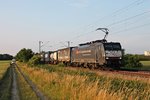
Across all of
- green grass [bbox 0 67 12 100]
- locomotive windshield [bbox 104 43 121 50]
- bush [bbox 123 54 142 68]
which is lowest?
green grass [bbox 0 67 12 100]

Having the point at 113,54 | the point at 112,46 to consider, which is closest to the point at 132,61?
the point at 112,46

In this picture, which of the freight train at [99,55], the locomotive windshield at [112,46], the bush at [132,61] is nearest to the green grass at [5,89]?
the freight train at [99,55]

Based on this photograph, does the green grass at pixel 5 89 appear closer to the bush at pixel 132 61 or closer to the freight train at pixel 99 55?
the freight train at pixel 99 55

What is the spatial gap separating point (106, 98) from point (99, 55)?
2786cm

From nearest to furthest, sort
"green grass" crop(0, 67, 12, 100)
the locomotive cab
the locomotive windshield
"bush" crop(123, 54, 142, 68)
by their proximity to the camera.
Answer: "green grass" crop(0, 67, 12, 100) → the locomotive cab → the locomotive windshield → "bush" crop(123, 54, 142, 68)

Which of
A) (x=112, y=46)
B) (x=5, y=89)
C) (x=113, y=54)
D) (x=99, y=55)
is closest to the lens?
(x=5, y=89)

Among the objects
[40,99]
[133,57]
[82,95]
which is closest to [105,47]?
[133,57]

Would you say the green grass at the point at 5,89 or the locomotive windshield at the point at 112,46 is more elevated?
the locomotive windshield at the point at 112,46

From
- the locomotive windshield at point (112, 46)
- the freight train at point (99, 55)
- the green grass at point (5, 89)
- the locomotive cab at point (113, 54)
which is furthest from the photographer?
the locomotive windshield at point (112, 46)

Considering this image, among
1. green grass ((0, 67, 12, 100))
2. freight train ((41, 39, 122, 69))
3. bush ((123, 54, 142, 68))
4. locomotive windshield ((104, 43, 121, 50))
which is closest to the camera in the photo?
green grass ((0, 67, 12, 100))

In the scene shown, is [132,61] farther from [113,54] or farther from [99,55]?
[113,54]

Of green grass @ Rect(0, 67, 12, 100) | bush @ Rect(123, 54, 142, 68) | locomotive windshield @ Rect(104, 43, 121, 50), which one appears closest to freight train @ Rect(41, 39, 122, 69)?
locomotive windshield @ Rect(104, 43, 121, 50)

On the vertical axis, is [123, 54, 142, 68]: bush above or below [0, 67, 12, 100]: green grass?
above

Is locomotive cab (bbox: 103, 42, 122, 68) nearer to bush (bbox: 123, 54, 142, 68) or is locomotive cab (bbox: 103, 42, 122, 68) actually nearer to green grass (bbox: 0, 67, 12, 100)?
green grass (bbox: 0, 67, 12, 100)
